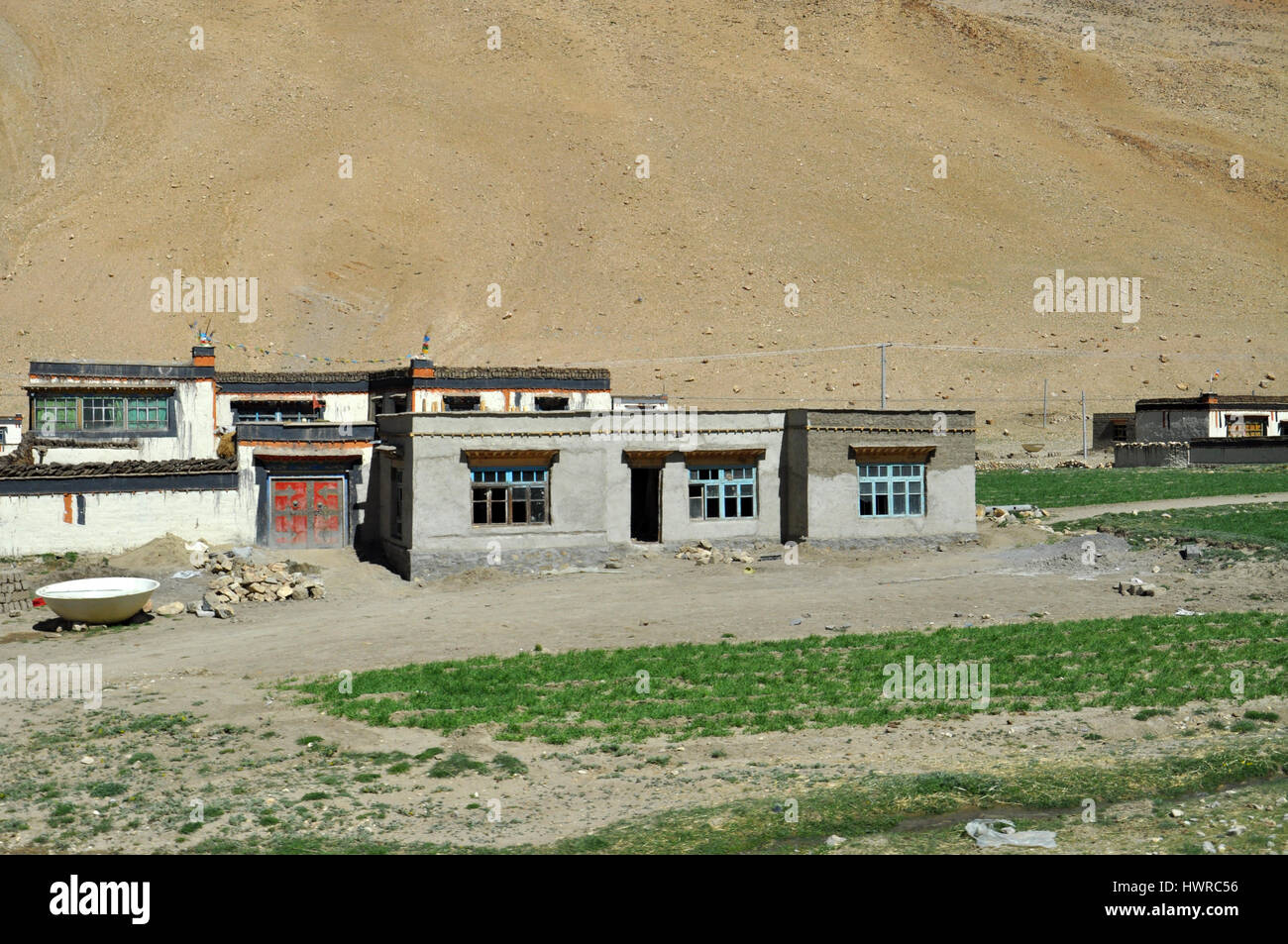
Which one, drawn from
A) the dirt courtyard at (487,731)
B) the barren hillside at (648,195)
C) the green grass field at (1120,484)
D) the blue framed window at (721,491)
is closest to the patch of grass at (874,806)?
the dirt courtyard at (487,731)

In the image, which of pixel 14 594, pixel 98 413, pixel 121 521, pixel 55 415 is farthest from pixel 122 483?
pixel 55 415

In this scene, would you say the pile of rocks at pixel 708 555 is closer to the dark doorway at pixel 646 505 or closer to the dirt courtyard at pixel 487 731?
the dirt courtyard at pixel 487 731

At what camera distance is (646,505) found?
120 feet

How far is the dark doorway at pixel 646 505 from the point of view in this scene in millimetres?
33312

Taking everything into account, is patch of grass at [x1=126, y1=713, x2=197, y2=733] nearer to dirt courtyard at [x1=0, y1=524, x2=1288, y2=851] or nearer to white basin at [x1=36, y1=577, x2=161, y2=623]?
dirt courtyard at [x1=0, y1=524, x2=1288, y2=851]

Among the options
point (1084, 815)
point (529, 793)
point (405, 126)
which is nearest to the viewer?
point (1084, 815)

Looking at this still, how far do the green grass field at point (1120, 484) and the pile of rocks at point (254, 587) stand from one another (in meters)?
24.9

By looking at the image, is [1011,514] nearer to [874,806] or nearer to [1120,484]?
[1120,484]

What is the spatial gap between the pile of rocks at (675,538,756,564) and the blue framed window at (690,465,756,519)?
91 cm

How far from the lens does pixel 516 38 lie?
11344cm

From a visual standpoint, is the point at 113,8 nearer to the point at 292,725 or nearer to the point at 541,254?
the point at 541,254

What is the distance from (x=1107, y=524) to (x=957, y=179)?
73.0 metres

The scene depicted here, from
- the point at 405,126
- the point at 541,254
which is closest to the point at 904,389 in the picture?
the point at 541,254

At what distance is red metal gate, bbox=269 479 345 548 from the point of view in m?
34.1
